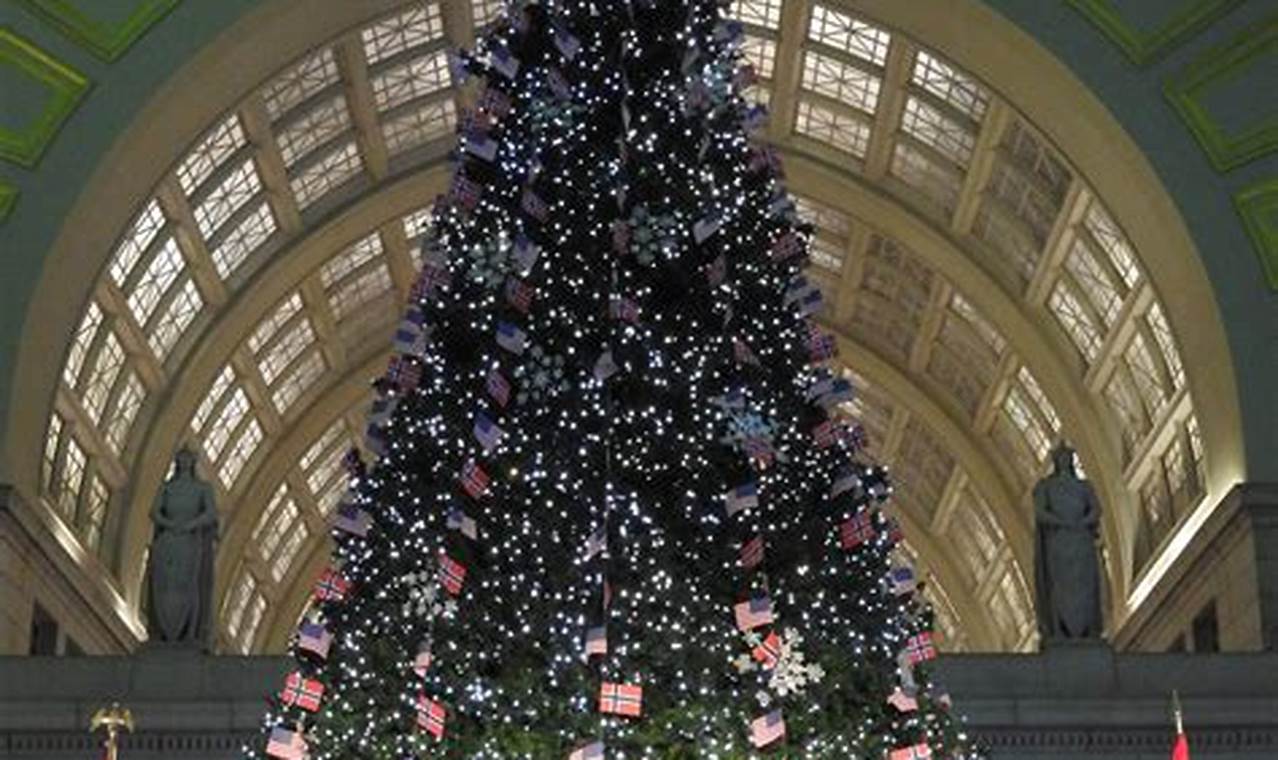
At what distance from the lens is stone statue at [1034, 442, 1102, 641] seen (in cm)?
2784

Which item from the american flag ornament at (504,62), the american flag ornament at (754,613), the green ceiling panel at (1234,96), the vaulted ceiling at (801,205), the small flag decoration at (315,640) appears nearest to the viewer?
the american flag ornament at (754,613)

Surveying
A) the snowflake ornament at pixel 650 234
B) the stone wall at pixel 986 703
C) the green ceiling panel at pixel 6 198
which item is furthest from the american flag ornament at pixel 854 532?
the green ceiling panel at pixel 6 198

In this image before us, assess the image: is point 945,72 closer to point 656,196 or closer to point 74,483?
point 74,483

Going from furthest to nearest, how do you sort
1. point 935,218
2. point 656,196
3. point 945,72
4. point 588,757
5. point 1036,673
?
1. point 935,218
2. point 945,72
3. point 1036,673
4. point 656,196
5. point 588,757

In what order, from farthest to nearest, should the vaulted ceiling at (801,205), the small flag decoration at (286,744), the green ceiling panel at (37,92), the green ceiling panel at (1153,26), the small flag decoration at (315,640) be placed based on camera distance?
the vaulted ceiling at (801,205) → the green ceiling panel at (1153,26) → the green ceiling panel at (37,92) → the small flag decoration at (286,744) → the small flag decoration at (315,640)

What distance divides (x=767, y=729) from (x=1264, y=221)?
19.2m

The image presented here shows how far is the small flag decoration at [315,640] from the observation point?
18.7 metres

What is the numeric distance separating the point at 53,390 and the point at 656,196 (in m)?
18.3

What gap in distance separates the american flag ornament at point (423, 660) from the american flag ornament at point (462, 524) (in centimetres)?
85

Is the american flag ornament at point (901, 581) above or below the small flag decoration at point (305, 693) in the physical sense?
above

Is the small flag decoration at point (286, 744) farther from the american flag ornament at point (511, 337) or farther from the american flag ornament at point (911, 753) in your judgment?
the american flag ornament at point (911, 753)

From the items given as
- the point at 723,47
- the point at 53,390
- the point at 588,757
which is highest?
the point at 53,390

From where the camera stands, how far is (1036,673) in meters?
28.1

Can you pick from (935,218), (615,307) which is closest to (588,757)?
(615,307)
